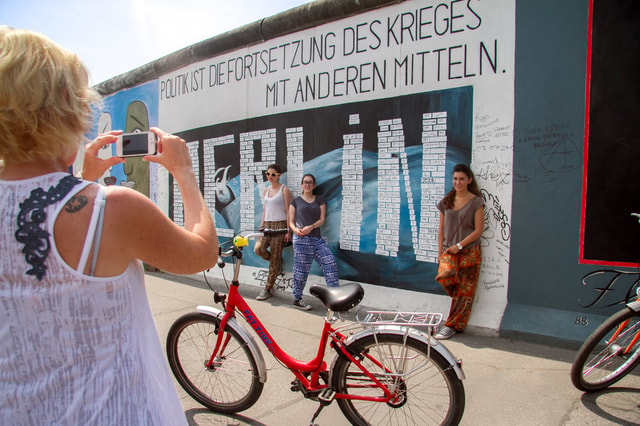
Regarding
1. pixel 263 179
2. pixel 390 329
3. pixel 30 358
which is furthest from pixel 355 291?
pixel 263 179

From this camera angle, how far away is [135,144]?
1.51 m

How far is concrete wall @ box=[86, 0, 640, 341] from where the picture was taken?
4559 millimetres

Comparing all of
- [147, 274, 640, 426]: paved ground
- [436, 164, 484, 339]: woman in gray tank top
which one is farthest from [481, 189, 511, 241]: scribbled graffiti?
[147, 274, 640, 426]: paved ground

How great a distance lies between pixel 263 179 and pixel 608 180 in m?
4.80

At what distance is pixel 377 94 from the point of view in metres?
5.85

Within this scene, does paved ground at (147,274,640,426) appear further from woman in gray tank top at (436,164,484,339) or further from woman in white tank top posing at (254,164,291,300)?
woman in white tank top posing at (254,164,291,300)

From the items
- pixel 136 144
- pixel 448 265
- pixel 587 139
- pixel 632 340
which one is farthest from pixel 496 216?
pixel 136 144

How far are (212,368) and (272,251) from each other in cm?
363

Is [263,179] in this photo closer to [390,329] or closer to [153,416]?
[390,329]

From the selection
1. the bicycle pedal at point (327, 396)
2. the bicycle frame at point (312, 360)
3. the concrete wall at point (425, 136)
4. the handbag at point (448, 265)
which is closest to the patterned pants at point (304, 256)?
the concrete wall at point (425, 136)

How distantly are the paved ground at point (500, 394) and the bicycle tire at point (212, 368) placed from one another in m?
0.12

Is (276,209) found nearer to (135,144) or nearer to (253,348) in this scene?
(253,348)

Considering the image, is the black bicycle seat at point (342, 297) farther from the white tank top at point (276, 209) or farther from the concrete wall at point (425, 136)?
the white tank top at point (276, 209)

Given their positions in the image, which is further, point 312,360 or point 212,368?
point 212,368
